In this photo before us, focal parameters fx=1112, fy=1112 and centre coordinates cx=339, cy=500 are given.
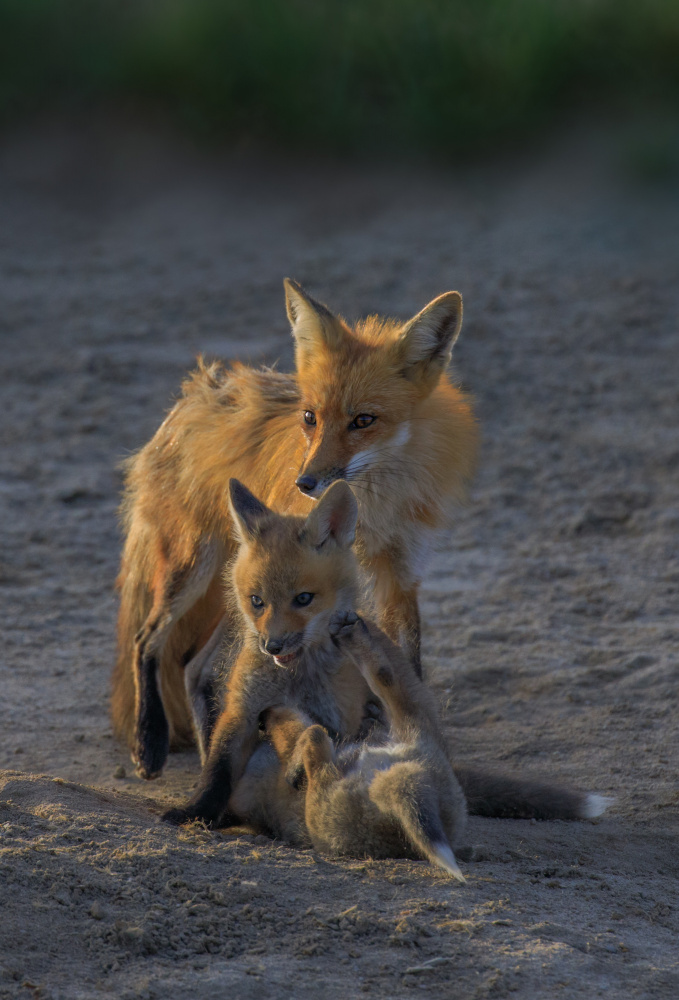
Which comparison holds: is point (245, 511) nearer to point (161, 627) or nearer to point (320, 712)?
point (320, 712)

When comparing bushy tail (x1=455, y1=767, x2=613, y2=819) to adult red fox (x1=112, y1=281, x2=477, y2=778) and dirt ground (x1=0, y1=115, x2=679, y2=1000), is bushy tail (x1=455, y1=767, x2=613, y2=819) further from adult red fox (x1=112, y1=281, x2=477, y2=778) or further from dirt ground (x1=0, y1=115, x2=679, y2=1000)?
adult red fox (x1=112, y1=281, x2=477, y2=778)

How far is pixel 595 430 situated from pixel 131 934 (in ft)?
19.0

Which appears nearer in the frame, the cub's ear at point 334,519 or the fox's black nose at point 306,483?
the cub's ear at point 334,519

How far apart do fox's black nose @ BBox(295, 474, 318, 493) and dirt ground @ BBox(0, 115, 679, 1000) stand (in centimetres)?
93

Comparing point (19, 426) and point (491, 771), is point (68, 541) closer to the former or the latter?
point (19, 426)

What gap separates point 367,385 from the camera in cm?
428

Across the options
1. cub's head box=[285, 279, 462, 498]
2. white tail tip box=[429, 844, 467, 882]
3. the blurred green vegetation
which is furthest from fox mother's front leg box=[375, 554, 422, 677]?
the blurred green vegetation

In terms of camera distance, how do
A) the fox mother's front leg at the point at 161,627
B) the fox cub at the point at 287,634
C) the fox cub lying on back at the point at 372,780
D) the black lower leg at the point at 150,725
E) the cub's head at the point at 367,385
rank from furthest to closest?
the fox mother's front leg at the point at 161,627
the black lower leg at the point at 150,725
the cub's head at the point at 367,385
the fox cub at the point at 287,634
the fox cub lying on back at the point at 372,780

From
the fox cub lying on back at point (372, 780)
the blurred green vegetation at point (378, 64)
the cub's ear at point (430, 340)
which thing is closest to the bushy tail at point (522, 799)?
the fox cub lying on back at point (372, 780)

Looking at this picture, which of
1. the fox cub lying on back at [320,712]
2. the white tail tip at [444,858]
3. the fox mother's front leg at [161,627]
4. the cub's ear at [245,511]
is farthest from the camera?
the fox mother's front leg at [161,627]

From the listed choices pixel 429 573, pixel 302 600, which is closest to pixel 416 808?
pixel 302 600

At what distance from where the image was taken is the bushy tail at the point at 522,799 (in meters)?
3.92

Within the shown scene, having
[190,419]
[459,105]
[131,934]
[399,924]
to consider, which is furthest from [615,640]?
[459,105]

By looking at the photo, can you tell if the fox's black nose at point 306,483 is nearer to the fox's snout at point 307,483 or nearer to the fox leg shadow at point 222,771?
the fox's snout at point 307,483
